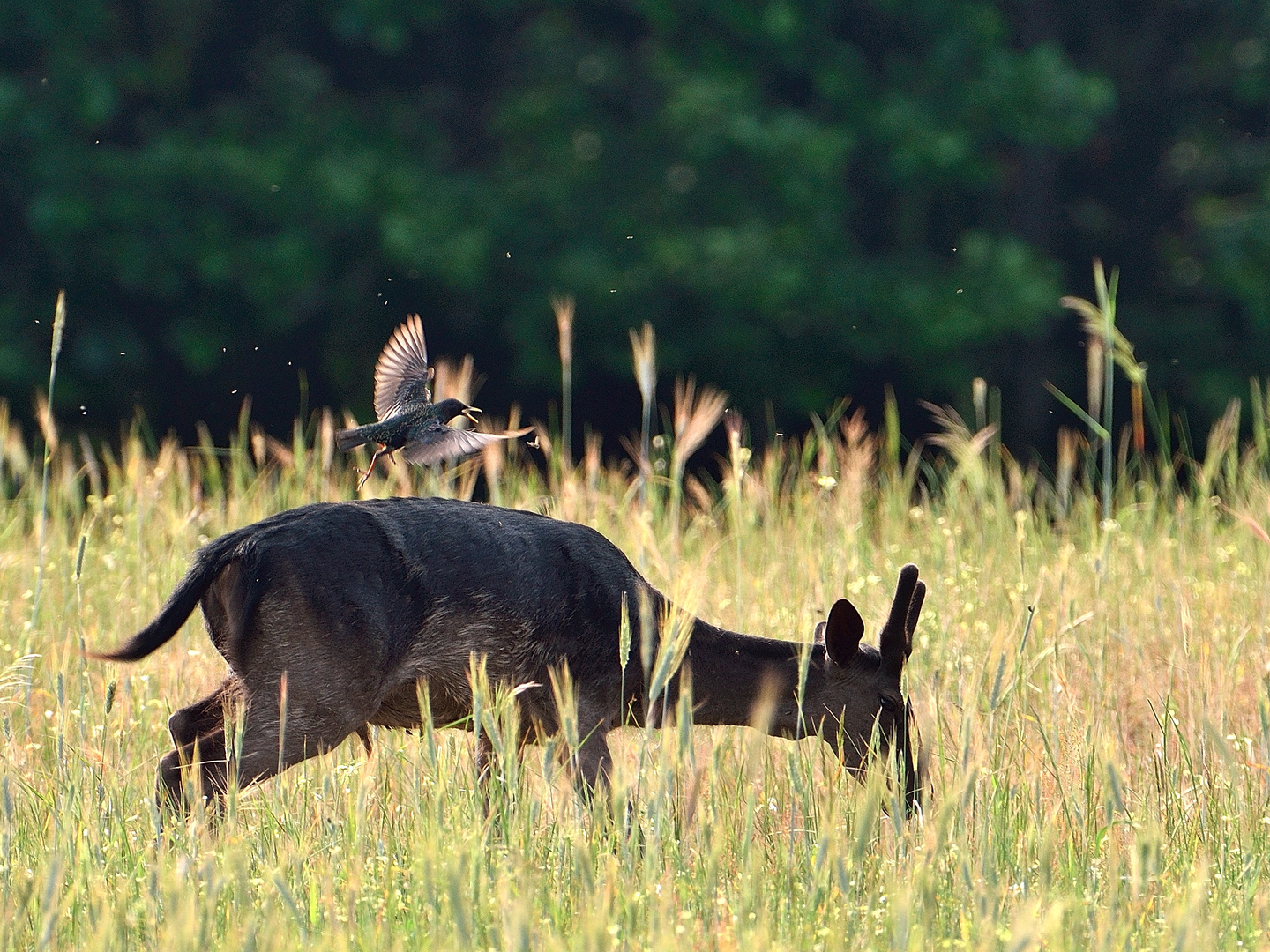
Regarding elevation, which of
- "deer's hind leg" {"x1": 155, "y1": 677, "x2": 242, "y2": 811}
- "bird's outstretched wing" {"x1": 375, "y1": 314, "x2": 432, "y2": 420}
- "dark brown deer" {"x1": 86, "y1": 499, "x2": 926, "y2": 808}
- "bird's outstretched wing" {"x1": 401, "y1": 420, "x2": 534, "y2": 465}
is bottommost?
"deer's hind leg" {"x1": 155, "y1": 677, "x2": 242, "y2": 811}

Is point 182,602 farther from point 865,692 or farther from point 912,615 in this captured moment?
point 912,615

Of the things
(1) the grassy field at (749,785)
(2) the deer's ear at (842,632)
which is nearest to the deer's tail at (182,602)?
(1) the grassy field at (749,785)

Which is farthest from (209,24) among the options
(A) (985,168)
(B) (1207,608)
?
(B) (1207,608)

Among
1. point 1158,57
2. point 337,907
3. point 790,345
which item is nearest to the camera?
point 337,907

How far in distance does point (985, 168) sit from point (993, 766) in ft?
39.0

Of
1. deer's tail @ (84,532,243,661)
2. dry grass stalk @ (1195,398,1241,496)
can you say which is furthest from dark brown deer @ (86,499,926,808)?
dry grass stalk @ (1195,398,1241,496)

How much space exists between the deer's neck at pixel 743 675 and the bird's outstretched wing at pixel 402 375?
1054 millimetres

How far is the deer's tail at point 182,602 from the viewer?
4.27 meters

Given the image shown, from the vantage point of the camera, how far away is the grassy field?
2934mm

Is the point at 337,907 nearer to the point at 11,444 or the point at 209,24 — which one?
the point at 11,444

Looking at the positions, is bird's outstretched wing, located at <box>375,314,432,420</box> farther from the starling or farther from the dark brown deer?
the dark brown deer

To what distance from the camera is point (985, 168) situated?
15.2 meters

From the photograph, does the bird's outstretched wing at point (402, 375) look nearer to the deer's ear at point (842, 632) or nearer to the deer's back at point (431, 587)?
the deer's back at point (431, 587)

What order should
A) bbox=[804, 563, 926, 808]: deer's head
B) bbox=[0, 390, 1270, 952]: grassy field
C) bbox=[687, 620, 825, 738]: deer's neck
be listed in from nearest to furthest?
bbox=[0, 390, 1270, 952]: grassy field < bbox=[804, 563, 926, 808]: deer's head < bbox=[687, 620, 825, 738]: deer's neck
